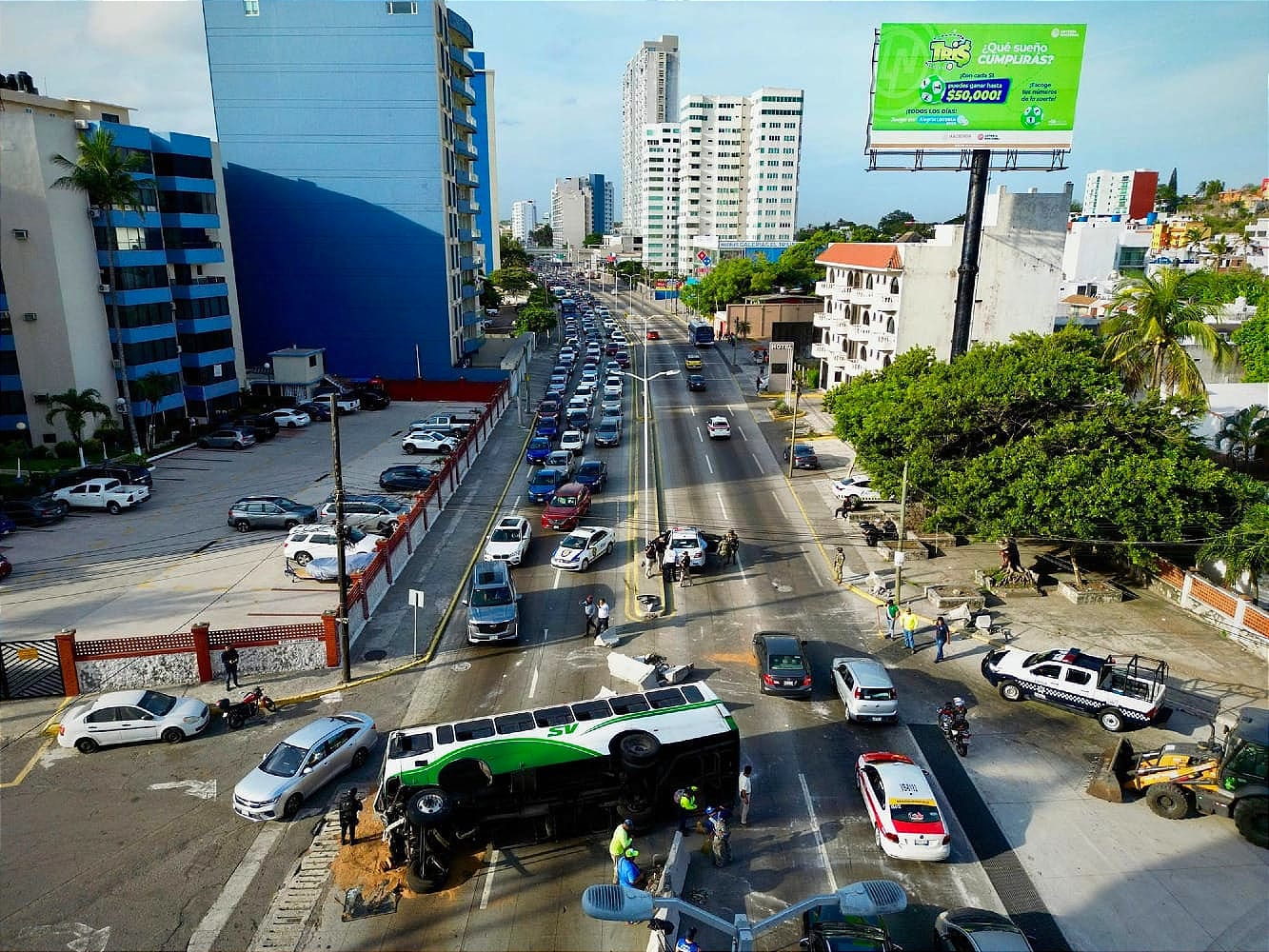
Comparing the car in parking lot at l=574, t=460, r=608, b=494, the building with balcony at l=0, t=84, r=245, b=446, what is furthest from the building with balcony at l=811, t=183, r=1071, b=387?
the building with balcony at l=0, t=84, r=245, b=446

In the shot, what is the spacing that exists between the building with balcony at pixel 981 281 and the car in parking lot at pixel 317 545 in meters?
35.4

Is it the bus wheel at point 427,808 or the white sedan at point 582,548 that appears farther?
the white sedan at point 582,548

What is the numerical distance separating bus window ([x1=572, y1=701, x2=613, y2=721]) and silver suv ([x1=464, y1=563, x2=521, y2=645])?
322 inches

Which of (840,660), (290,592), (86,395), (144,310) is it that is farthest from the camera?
(144,310)

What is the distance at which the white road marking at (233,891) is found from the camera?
1436cm

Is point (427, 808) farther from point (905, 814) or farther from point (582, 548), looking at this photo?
point (582, 548)

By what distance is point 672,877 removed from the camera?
15.3 meters

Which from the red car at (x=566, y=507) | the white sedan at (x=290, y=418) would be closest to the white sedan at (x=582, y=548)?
the red car at (x=566, y=507)

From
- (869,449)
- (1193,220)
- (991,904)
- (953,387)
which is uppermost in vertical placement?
(1193,220)

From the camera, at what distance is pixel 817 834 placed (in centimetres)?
1703

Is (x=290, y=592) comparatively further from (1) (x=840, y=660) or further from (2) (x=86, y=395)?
(2) (x=86, y=395)

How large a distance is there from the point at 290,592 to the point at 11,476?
967 inches

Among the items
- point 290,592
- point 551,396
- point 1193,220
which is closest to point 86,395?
point 290,592

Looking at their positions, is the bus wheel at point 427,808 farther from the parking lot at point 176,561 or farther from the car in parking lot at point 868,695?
the parking lot at point 176,561
